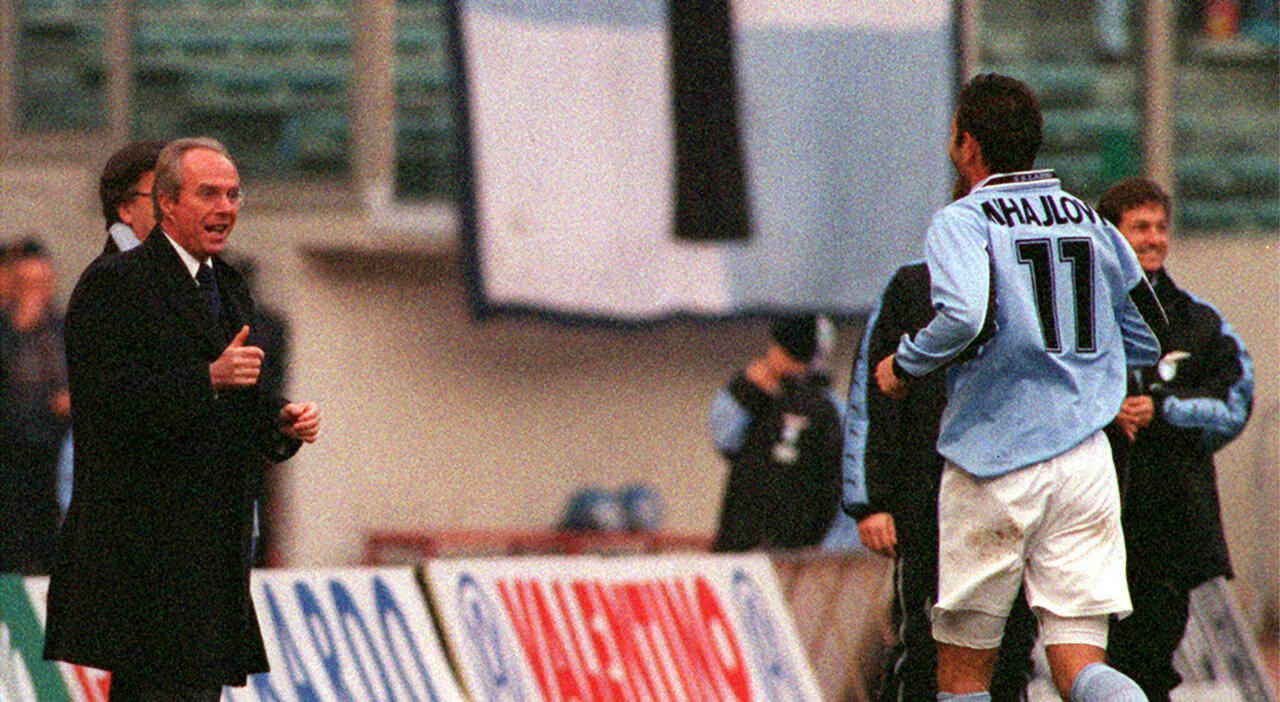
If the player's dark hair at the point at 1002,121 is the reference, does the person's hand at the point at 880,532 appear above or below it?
below

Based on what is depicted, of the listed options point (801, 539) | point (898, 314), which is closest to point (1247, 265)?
point (801, 539)

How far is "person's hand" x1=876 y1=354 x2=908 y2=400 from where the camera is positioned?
6.09 meters

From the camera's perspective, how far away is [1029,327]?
5.93 metres

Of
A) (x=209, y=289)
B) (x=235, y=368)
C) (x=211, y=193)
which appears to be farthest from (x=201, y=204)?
(x=235, y=368)

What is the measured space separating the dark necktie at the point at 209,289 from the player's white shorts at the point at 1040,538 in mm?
1909

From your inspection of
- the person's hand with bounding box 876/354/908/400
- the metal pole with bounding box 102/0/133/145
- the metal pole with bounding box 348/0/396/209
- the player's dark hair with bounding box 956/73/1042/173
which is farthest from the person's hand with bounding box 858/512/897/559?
the metal pole with bounding box 102/0/133/145

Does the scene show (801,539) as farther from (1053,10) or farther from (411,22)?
(1053,10)

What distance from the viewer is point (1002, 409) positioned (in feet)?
19.5

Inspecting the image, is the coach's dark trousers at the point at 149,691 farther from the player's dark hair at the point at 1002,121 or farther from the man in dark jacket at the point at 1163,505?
the man in dark jacket at the point at 1163,505

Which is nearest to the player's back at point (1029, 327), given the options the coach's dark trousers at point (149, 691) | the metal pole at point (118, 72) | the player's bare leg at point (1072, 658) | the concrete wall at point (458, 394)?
the player's bare leg at point (1072, 658)

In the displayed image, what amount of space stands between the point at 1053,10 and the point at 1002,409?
9761mm

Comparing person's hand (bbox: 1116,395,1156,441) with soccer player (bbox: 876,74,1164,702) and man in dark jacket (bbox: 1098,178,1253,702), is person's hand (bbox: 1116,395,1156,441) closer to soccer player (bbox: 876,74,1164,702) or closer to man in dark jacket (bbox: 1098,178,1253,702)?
man in dark jacket (bbox: 1098,178,1253,702)

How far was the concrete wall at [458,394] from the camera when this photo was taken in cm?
1371

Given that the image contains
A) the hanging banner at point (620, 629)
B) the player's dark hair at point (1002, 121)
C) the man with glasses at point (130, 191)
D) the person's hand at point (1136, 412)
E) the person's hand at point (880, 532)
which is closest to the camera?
the player's dark hair at point (1002, 121)
